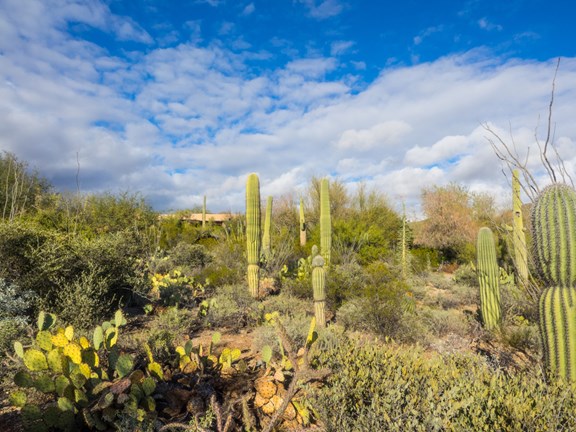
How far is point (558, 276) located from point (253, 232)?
24.0 ft

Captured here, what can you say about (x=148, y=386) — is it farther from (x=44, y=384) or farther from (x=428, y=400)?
(x=428, y=400)

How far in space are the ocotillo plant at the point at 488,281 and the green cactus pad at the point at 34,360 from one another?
6538mm

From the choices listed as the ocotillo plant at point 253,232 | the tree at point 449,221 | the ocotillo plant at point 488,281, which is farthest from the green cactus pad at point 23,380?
the tree at point 449,221

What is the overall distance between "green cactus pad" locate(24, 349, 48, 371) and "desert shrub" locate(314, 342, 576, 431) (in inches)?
86.3

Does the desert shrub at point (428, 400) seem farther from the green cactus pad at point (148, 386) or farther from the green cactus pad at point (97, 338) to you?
the green cactus pad at point (97, 338)

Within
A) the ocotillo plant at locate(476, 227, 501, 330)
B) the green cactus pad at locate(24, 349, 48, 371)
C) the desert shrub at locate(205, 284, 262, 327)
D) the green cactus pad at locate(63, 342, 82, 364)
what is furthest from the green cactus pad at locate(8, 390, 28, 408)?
the ocotillo plant at locate(476, 227, 501, 330)

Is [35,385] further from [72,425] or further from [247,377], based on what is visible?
[247,377]

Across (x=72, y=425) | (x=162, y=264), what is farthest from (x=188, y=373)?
(x=162, y=264)

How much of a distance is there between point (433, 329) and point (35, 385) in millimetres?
6012

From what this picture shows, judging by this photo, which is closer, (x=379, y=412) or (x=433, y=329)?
(x=379, y=412)

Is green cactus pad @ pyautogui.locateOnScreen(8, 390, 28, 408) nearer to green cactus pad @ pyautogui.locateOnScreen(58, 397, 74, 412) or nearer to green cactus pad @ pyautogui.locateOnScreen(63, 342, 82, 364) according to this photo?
green cactus pad @ pyautogui.locateOnScreen(58, 397, 74, 412)

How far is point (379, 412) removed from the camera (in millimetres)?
2693

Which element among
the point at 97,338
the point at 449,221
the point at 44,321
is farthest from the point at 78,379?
the point at 449,221

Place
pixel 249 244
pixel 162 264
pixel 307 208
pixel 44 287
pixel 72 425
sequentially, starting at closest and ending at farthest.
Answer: pixel 72 425 < pixel 44 287 < pixel 249 244 < pixel 162 264 < pixel 307 208
